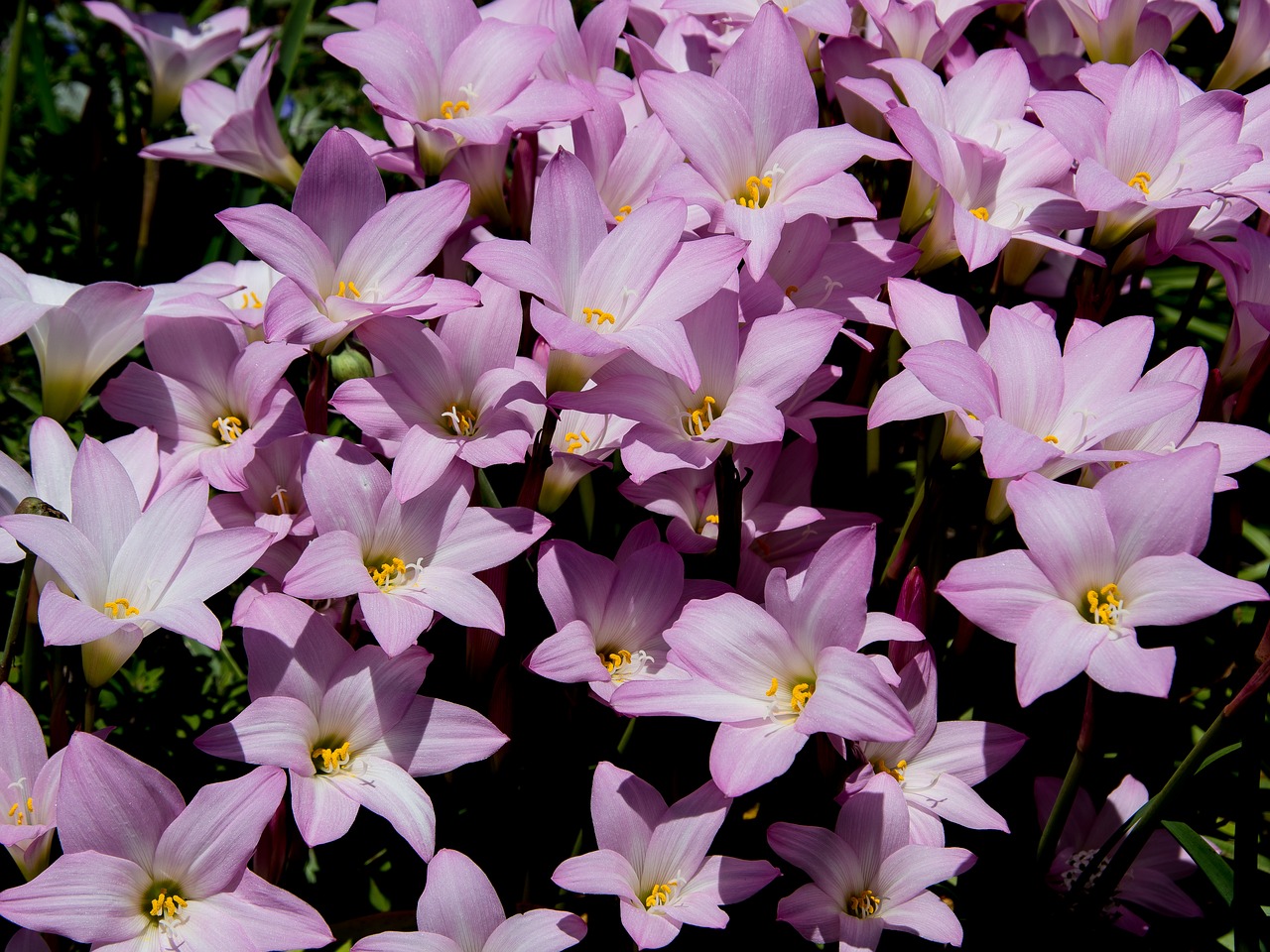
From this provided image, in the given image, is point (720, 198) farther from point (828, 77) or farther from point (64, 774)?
point (64, 774)

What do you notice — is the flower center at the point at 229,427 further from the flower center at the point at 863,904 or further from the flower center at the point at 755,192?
the flower center at the point at 863,904

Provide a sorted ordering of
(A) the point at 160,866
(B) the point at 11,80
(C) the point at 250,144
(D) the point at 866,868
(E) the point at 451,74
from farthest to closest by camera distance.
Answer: (B) the point at 11,80 → (C) the point at 250,144 → (E) the point at 451,74 → (D) the point at 866,868 → (A) the point at 160,866

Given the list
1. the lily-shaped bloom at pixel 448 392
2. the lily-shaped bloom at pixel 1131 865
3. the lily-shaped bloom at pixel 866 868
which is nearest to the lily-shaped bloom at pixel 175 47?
the lily-shaped bloom at pixel 448 392

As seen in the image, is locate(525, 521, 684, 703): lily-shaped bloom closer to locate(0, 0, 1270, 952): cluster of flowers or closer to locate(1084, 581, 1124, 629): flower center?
locate(0, 0, 1270, 952): cluster of flowers

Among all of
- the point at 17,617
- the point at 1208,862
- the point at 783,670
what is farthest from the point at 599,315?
the point at 1208,862

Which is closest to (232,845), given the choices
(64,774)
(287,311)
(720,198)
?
(64,774)

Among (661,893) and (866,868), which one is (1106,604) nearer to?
(866,868)

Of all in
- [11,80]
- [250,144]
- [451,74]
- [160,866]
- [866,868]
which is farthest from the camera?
[11,80]
